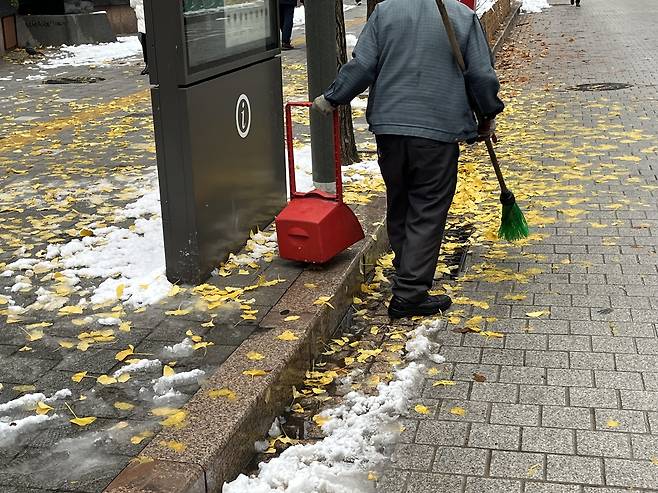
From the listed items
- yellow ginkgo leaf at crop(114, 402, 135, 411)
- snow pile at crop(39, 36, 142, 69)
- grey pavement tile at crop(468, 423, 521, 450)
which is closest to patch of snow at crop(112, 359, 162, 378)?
yellow ginkgo leaf at crop(114, 402, 135, 411)

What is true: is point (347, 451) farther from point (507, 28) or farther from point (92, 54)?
point (507, 28)

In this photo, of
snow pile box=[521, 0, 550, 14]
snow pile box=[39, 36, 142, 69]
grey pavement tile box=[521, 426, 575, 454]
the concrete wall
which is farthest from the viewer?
snow pile box=[521, 0, 550, 14]

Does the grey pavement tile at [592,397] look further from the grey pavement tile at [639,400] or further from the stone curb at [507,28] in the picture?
the stone curb at [507,28]

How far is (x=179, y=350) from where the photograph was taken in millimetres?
4199

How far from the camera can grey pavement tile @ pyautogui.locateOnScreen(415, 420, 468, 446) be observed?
146 inches

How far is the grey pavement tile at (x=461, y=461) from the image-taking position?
11.4 ft

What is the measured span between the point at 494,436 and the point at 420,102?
1.75 metres

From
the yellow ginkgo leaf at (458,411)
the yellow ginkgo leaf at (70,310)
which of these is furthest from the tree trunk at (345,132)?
the yellow ginkgo leaf at (458,411)

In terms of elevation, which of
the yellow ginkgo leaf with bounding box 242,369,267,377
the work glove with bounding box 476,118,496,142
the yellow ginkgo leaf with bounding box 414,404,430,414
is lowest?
the yellow ginkgo leaf with bounding box 414,404,430,414

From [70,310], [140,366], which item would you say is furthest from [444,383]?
[70,310]

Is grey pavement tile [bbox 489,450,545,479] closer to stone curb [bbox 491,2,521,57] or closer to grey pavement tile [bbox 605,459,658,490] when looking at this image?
grey pavement tile [bbox 605,459,658,490]

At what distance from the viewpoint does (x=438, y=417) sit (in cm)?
390

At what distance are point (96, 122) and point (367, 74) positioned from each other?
6331mm

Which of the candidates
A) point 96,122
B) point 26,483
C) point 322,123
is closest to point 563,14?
point 96,122
